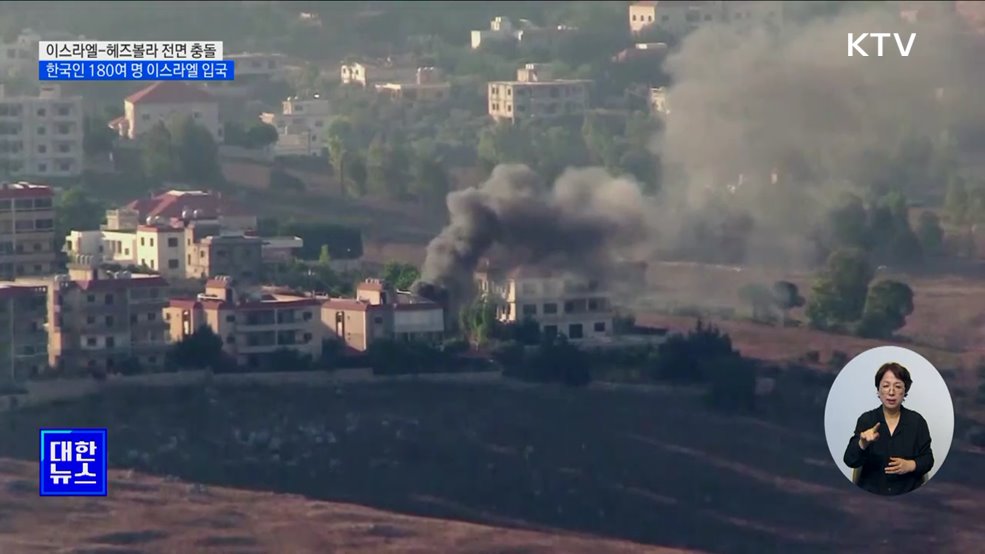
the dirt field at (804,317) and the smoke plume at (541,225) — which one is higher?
the smoke plume at (541,225)

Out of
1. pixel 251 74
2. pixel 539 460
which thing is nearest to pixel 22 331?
pixel 539 460

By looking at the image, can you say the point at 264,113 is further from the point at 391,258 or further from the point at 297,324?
the point at 297,324

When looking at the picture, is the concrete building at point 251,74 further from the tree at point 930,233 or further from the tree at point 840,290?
the tree at point 840,290

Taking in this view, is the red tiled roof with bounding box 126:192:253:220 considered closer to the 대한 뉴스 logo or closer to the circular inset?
the 대한 뉴스 logo

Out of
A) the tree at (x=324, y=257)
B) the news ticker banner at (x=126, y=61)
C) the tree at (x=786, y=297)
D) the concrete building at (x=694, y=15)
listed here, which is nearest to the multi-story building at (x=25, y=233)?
the tree at (x=324, y=257)

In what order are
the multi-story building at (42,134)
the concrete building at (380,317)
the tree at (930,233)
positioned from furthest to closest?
the tree at (930,233), the multi-story building at (42,134), the concrete building at (380,317)

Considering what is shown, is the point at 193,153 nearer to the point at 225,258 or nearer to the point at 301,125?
the point at 301,125
